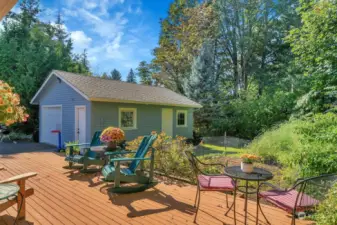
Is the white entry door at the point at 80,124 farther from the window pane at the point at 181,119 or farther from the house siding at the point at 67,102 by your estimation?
the window pane at the point at 181,119

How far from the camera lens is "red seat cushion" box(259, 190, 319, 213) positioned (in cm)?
243

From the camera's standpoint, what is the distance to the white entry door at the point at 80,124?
9.25 metres

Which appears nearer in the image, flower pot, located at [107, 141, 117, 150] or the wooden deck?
the wooden deck

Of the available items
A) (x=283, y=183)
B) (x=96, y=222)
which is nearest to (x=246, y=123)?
(x=283, y=183)

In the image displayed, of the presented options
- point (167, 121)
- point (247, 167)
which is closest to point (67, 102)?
point (167, 121)

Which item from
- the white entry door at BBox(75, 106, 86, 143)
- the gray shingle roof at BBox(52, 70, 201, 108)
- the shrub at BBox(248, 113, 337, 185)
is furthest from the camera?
the white entry door at BBox(75, 106, 86, 143)

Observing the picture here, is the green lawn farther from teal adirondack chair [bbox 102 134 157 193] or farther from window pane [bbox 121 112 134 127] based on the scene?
teal adirondack chair [bbox 102 134 157 193]

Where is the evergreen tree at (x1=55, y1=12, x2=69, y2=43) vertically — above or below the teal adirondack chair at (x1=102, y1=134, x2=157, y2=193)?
above

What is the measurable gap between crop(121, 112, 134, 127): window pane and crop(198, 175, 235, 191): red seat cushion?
7.39 metres

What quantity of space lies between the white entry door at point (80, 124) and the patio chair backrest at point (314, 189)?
27.2 feet

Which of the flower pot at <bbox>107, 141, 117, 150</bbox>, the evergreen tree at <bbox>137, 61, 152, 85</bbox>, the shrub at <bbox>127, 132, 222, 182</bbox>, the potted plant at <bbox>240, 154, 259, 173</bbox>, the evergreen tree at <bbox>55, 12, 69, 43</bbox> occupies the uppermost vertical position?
the evergreen tree at <bbox>55, 12, 69, 43</bbox>

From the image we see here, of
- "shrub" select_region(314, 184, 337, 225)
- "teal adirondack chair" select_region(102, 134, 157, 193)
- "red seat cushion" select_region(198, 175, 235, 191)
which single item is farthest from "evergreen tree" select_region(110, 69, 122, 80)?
"shrub" select_region(314, 184, 337, 225)

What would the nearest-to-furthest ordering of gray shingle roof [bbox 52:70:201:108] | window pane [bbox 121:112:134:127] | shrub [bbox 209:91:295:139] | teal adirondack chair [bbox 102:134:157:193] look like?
teal adirondack chair [bbox 102:134:157:193], gray shingle roof [bbox 52:70:201:108], window pane [bbox 121:112:134:127], shrub [bbox 209:91:295:139]

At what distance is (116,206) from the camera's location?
11.5ft
